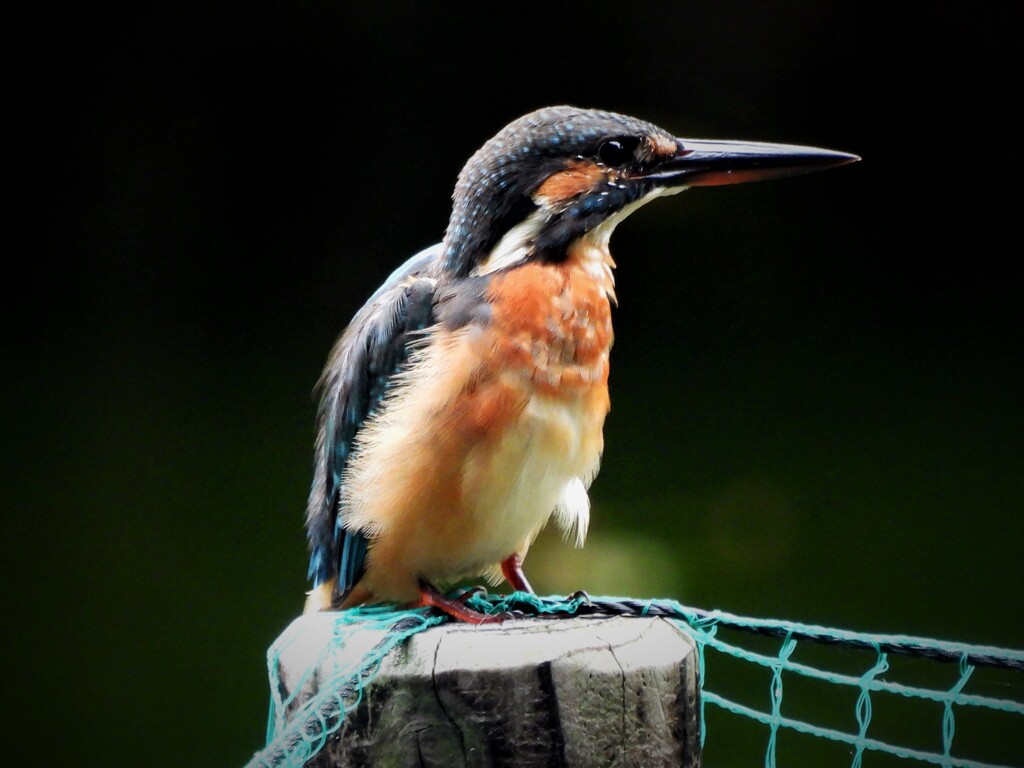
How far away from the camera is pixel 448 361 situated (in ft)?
3.92

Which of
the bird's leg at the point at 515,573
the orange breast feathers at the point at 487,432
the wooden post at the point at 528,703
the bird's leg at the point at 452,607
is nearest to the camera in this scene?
the wooden post at the point at 528,703

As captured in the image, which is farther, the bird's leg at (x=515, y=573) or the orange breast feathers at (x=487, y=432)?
the bird's leg at (x=515, y=573)

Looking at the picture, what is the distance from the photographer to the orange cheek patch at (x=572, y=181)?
4.07 feet

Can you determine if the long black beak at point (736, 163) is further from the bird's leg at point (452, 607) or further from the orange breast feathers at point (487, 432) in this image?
the bird's leg at point (452, 607)

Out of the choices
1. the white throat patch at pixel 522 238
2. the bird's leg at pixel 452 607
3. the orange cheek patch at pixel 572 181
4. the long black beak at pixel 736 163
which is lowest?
the bird's leg at pixel 452 607

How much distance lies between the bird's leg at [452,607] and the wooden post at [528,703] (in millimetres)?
164

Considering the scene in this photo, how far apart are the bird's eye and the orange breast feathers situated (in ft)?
0.36

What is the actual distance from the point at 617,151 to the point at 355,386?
41 centimetres

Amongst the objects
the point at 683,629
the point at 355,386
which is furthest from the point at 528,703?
the point at 355,386

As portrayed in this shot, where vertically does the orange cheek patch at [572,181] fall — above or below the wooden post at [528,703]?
above

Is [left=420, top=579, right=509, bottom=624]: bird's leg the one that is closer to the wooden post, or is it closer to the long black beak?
the wooden post

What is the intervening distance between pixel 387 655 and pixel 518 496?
1.36 ft

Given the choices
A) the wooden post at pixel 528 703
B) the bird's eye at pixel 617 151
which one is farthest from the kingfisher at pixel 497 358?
the wooden post at pixel 528 703

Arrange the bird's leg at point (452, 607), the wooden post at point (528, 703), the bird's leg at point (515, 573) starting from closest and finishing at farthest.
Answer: the wooden post at point (528, 703) → the bird's leg at point (452, 607) → the bird's leg at point (515, 573)
